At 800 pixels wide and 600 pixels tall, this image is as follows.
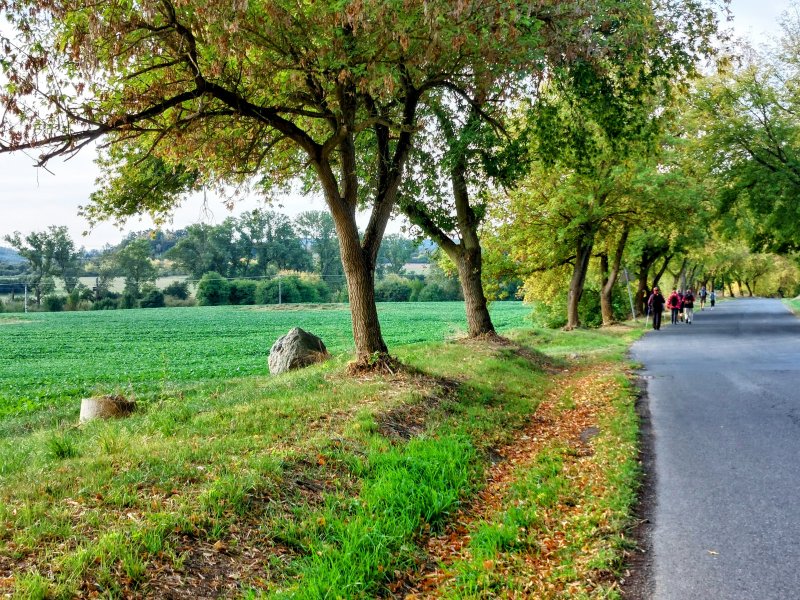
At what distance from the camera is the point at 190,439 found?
6926 millimetres

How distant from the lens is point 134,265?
79.9 meters

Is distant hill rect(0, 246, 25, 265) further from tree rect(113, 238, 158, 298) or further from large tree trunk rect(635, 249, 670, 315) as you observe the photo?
large tree trunk rect(635, 249, 670, 315)

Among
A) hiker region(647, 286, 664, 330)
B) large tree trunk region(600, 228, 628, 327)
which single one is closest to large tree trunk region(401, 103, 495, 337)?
hiker region(647, 286, 664, 330)

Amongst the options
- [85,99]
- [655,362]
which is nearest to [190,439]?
[85,99]

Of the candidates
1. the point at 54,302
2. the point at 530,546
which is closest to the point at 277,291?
the point at 54,302

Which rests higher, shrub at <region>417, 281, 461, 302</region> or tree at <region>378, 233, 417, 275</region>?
tree at <region>378, 233, 417, 275</region>

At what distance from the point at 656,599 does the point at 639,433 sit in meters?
4.62

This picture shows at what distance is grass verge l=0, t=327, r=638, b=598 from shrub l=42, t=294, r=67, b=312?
68453 millimetres

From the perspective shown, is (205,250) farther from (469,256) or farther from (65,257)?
(469,256)

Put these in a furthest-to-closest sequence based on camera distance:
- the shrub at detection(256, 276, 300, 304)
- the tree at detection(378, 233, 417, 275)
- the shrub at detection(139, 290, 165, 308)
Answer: the tree at detection(378, 233, 417, 275)
the shrub at detection(256, 276, 300, 304)
the shrub at detection(139, 290, 165, 308)

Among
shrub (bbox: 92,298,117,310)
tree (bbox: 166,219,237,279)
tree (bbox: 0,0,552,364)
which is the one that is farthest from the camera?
tree (bbox: 166,219,237,279)

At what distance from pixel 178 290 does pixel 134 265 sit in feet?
19.4

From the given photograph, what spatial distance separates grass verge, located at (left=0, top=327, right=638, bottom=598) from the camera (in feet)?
13.9

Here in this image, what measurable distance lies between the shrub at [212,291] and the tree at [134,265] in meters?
6.14
